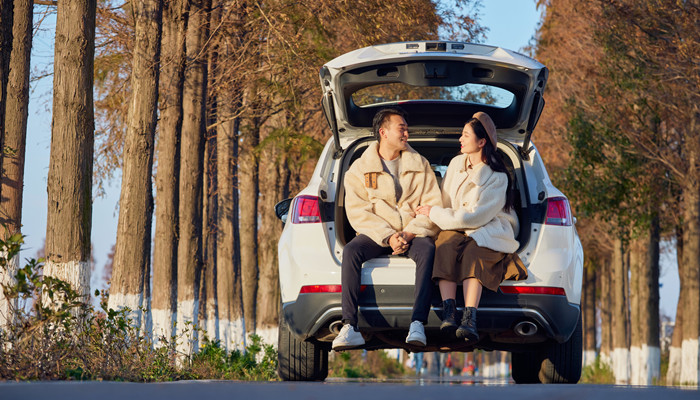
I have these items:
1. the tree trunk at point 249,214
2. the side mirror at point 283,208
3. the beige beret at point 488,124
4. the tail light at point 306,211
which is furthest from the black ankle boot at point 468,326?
the tree trunk at point 249,214

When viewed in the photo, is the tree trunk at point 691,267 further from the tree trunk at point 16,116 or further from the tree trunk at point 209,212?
the tree trunk at point 16,116

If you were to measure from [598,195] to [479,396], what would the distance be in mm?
17724

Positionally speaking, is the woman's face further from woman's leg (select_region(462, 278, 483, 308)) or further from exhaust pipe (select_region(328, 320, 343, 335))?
exhaust pipe (select_region(328, 320, 343, 335))

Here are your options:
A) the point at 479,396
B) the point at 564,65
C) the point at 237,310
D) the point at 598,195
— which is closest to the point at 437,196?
the point at 479,396

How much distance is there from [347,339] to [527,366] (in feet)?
7.54

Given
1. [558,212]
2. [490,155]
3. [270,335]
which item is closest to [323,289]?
[490,155]

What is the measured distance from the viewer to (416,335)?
6.77 meters

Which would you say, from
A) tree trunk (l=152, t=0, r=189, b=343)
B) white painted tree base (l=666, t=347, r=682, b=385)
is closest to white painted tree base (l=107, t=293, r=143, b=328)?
tree trunk (l=152, t=0, r=189, b=343)

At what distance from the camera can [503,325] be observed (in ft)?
22.9

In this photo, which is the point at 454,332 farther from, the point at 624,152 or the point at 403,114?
the point at 624,152

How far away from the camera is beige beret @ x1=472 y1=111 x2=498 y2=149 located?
755 centimetres

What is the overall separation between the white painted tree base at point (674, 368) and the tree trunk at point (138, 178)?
14963 millimetres

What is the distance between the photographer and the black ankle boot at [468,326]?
22.2ft

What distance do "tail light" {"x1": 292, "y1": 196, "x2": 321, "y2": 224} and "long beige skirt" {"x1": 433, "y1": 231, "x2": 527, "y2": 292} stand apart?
90 centimetres
